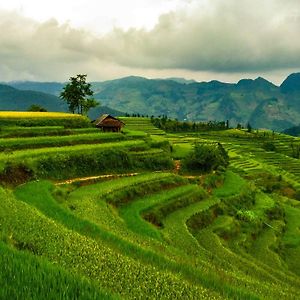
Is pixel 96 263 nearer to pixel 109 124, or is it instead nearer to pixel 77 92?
pixel 109 124

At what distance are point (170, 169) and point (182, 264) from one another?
39.0 m

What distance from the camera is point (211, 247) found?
3375cm

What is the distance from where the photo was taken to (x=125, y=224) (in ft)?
94.8

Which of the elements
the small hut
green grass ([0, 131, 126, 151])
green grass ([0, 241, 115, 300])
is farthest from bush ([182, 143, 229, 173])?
green grass ([0, 241, 115, 300])

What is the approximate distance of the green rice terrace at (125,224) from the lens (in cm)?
1152

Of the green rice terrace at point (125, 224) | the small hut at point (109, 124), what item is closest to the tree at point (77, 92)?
the small hut at point (109, 124)

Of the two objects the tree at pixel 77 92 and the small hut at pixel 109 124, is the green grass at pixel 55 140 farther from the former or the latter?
the tree at pixel 77 92

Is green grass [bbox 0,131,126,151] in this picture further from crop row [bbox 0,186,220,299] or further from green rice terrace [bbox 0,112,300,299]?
crop row [bbox 0,186,220,299]

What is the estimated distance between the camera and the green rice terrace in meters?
11.5

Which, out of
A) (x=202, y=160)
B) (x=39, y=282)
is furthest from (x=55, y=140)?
(x=39, y=282)

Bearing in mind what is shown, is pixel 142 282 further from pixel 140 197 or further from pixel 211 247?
pixel 140 197

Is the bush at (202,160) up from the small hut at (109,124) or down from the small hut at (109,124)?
down

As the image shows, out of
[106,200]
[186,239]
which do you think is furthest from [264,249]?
[106,200]

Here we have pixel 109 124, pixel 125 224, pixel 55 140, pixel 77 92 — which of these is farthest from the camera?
pixel 77 92
